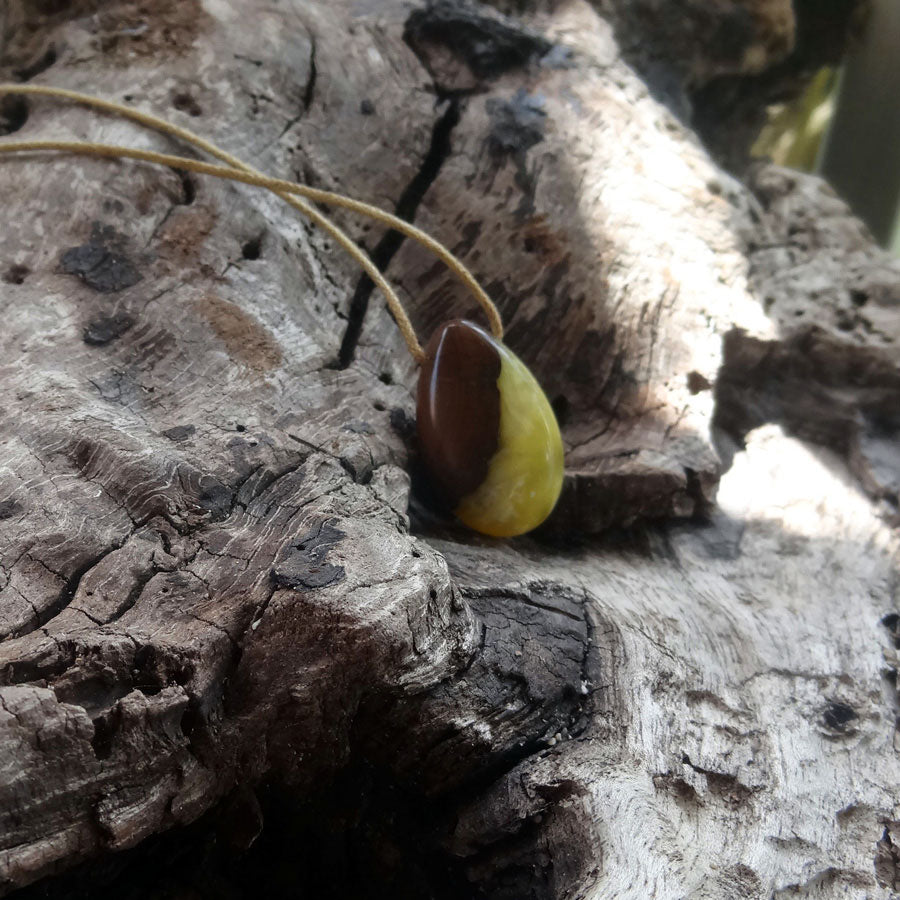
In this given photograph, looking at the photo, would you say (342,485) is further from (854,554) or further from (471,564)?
(854,554)

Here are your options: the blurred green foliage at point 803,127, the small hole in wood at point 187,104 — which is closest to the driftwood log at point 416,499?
the small hole in wood at point 187,104

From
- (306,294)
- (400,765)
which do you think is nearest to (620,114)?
(306,294)

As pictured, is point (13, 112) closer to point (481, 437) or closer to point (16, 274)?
point (16, 274)

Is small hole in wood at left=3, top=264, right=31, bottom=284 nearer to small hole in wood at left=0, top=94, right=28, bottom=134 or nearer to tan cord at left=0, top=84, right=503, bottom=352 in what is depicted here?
tan cord at left=0, top=84, right=503, bottom=352

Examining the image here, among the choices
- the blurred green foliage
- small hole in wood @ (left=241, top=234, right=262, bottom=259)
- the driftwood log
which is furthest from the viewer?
the blurred green foliage

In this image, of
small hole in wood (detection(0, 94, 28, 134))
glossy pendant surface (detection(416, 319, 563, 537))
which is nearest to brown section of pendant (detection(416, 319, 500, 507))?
glossy pendant surface (detection(416, 319, 563, 537))

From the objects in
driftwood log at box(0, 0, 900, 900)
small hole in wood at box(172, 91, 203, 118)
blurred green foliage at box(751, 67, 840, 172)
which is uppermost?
blurred green foliage at box(751, 67, 840, 172)
